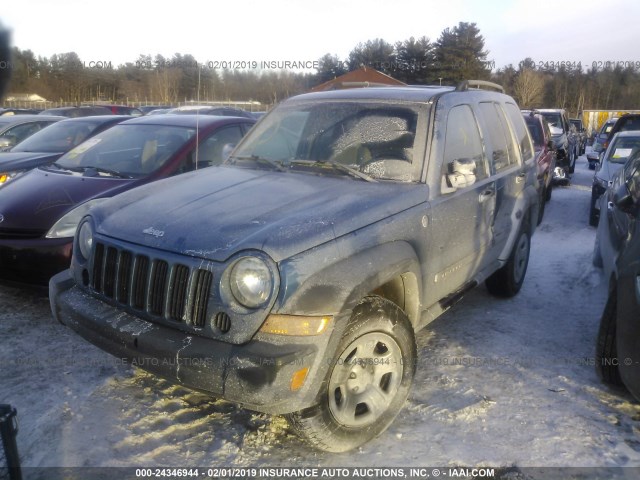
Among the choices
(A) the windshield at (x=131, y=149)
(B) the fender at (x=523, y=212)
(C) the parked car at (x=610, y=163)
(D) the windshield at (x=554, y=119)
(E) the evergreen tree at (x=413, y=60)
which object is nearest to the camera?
(B) the fender at (x=523, y=212)

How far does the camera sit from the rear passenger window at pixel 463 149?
3658 mm

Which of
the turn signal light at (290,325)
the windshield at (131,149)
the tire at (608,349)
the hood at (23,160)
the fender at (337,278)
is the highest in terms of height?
the windshield at (131,149)

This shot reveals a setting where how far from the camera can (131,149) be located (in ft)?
19.2

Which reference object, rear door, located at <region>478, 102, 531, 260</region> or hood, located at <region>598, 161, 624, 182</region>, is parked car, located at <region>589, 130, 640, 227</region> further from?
rear door, located at <region>478, 102, 531, 260</region>

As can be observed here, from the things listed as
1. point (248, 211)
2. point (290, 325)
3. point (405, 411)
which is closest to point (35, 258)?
point (248, 211)

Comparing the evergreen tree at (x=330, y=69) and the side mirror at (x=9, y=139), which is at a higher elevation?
the evergreen tree at (x=330, y=69)

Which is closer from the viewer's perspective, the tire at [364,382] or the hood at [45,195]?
the tire at [364,382]

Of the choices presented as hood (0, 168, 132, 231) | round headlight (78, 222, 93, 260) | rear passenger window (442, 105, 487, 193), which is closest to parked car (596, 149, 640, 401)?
rear passenger window (442, 105, 487, 193)

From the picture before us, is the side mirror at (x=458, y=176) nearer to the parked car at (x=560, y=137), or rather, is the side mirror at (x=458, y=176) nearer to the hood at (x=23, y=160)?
the hood at (x=23, y=160)

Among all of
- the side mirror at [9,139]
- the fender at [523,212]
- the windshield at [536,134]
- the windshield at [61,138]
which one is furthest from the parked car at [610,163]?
the side mirror at [9,139]

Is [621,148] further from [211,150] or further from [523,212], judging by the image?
[211,150]

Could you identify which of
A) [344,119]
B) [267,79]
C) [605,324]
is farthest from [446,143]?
[267,79]

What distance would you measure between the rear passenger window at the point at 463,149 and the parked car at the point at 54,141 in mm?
5364

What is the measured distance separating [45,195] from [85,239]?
180 cm
